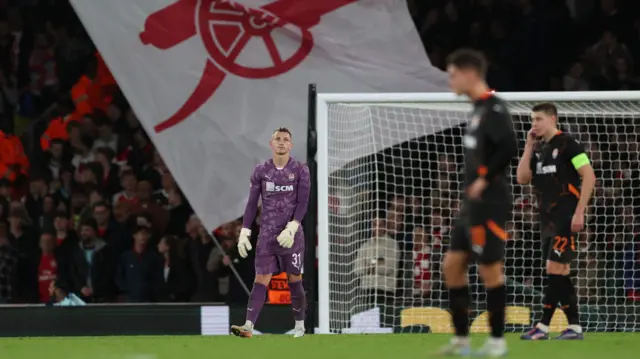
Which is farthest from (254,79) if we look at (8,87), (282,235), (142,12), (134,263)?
(8,87)

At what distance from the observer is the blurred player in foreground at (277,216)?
31.4ft

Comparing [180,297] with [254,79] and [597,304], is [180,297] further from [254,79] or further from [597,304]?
[597,304]

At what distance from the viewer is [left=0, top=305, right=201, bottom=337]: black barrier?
11125 mm

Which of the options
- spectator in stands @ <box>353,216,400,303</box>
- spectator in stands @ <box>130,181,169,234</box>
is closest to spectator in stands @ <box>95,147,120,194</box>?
spectator in stands @ <box>130,181,169,234</box>

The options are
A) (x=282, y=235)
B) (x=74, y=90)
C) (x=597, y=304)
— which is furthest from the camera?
(x=74, y=90)

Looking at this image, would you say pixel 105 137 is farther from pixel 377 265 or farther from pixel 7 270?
pixel 377 265

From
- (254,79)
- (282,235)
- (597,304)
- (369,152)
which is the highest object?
(254,79)

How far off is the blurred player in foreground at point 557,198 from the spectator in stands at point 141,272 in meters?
4.43

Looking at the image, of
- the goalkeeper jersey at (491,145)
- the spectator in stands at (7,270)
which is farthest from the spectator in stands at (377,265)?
the goalkeeper jersey at (491,145)

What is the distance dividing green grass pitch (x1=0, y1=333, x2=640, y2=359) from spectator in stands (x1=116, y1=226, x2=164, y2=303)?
7.52 feet

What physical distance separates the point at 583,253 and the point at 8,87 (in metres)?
7.14

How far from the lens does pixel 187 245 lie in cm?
1234

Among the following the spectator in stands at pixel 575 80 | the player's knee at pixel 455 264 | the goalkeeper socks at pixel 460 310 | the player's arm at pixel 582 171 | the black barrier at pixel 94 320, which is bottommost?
the black barrier at pixel 94 320

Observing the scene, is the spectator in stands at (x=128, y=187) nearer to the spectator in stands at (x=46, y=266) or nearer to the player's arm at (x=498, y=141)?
the spectator in stands at (x=46, y=266)
